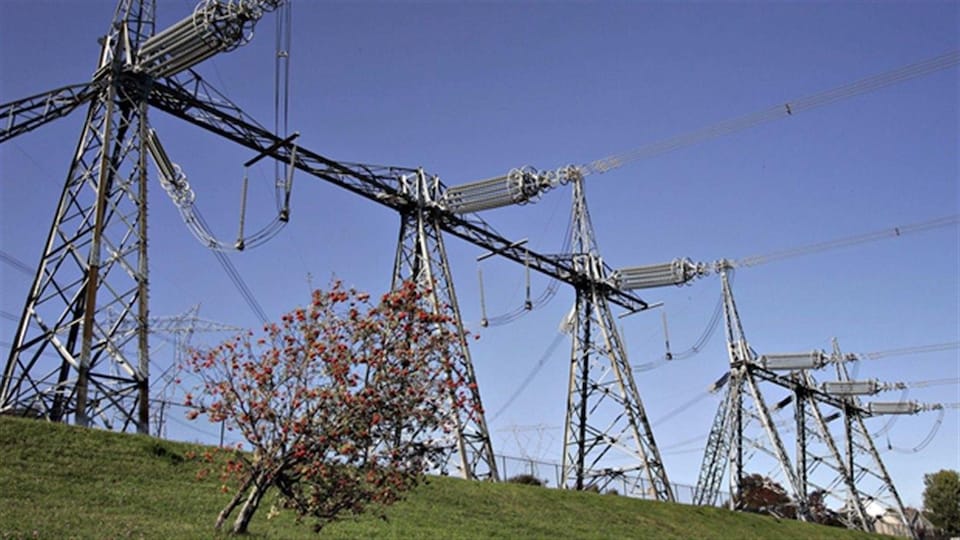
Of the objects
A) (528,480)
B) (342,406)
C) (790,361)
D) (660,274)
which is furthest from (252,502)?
(790,361)

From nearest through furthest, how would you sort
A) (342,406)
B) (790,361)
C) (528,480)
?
1. (342,406)
2. (528,480)
3. (790,361)

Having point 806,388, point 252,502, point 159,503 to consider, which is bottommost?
point 252,502

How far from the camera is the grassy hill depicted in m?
13.6

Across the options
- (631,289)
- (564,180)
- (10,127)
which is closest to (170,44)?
(10,127)

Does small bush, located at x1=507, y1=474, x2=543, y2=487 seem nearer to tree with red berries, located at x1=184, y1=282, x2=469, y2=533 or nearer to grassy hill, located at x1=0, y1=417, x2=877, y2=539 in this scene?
grassy hill, located at x1=0, y1=417, x2=877, y2=539

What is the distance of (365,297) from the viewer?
13.8m

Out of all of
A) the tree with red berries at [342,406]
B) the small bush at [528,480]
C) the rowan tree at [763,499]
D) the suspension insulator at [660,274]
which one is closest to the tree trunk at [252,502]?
the tree with red berries at [342,406]

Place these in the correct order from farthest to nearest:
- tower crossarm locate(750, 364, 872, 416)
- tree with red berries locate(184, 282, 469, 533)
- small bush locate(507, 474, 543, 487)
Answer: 1. tower crossarm locate(750, 364, 872, 416)
2. small bush locate(507, 474, 543, 487)
3. tree with red berries locate(184, 282, 469, 533)

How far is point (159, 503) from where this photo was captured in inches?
621

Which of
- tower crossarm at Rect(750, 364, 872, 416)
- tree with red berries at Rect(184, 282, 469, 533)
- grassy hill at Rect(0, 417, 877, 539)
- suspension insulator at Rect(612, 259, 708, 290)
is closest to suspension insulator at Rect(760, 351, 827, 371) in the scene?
tower crossarm at Rect(750, 364, 872, 416)

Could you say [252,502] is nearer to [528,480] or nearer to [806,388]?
[528,480]

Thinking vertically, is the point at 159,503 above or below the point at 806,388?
below

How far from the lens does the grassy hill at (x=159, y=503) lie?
44.5 feet

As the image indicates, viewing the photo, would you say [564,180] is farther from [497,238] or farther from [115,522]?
[115,522]
